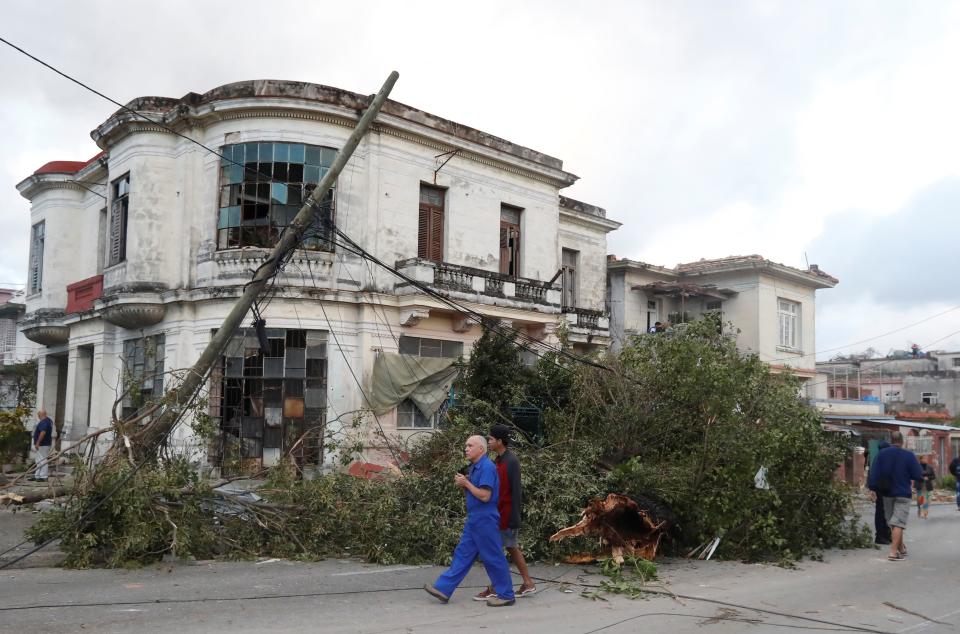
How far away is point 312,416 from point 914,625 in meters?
13.3

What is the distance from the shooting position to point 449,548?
9.82 metres

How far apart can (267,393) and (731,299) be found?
2067 centimetres

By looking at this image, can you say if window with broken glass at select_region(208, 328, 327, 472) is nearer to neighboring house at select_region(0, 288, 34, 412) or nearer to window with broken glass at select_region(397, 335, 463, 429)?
window with broken glass at select_region(397, 335, 463, 429)

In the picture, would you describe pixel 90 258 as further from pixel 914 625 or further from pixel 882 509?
pixel 914 625

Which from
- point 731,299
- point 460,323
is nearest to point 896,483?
point 460,323

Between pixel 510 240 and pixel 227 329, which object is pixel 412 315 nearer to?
pixel 510 240

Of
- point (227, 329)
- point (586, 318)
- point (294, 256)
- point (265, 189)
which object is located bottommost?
point (227, 329)

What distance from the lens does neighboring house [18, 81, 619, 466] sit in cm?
1822

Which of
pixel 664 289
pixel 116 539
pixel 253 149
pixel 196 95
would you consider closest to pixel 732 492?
pixel 116 539

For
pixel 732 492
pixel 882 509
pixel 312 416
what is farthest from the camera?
pixel 312 416

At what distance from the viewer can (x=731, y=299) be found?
3244 centimetres

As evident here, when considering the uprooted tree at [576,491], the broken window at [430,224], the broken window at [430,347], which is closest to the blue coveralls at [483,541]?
the uprooted tree at [576,491]

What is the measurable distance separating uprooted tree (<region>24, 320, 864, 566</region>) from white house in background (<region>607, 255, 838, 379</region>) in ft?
56.5

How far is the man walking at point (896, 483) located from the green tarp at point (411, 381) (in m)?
10.3
